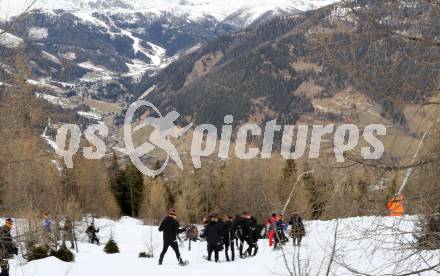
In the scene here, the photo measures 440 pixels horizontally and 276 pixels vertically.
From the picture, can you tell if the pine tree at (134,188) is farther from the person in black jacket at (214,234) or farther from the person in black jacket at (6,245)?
the person in black jacket at (6,245)

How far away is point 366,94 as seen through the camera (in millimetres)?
4711

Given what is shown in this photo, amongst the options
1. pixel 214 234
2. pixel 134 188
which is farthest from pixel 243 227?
pixel 134 188

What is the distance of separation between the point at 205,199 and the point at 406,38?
5748 centimetres

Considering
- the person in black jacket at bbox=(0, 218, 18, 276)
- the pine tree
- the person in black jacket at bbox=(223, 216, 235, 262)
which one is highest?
the person in black jacket at bbox=(0, 218, 18, 276)

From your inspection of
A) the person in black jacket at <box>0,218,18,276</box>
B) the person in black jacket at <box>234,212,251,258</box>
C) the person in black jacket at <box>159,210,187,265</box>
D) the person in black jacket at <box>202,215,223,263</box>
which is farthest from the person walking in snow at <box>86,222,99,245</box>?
the person in black jacket at <box>0,218,18,276</box>

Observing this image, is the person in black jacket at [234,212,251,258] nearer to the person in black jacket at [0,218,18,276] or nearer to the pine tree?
the person in black jacket at [0,218,18,276]

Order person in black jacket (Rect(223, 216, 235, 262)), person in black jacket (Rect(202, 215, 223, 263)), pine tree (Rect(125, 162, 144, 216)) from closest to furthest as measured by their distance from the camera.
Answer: person in black jacket (Rect(202, 215, 223, 263)) < person in black jacket (Rect(223, 216, 235, 262)) < pine tree (Rect(125, 162, 144, 216))

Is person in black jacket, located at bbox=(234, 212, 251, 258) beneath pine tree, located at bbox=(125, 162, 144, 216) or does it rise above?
above

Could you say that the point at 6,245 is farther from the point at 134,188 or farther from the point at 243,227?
the point at 134,188

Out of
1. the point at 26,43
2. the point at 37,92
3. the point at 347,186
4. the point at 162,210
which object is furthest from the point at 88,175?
the point at 347,186

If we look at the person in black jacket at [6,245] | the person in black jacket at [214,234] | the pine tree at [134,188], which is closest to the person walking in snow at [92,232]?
the person in black jacket at [214,234]

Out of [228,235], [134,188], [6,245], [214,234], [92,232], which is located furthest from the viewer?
[134,188]

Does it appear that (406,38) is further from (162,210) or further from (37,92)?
(162,210)

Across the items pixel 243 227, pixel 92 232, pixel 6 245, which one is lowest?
pixel 92 232
